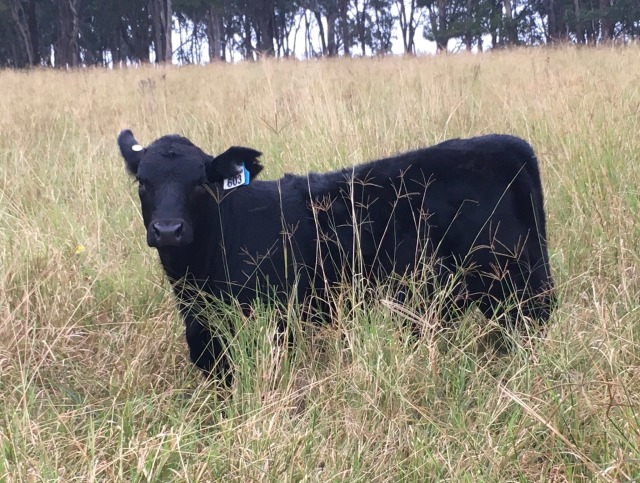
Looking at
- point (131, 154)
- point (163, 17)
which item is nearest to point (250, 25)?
point (163, 17)

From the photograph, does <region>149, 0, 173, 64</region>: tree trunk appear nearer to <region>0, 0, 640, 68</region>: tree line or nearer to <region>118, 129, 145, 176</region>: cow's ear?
<region>0, 0, 640, 68</region>: tree line

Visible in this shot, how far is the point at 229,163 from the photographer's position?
10.6 feet

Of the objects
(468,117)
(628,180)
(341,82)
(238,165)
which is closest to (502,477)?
(238,165)

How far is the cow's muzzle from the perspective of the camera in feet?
9.30

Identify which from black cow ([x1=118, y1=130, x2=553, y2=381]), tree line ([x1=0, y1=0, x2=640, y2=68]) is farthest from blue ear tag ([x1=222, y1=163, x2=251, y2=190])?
tree line ([x1=0, y1=0, x2=640, y2=68])

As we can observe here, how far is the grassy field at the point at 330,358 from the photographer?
2.18 meters

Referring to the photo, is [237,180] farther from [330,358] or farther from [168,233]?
[330,358]

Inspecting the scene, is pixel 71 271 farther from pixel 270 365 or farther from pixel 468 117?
pixel 468 117

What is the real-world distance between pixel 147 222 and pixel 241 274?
47 centimetres

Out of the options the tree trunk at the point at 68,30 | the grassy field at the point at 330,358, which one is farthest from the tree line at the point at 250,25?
the grassy field at the point at 330,358

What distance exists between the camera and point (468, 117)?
20.6 ft

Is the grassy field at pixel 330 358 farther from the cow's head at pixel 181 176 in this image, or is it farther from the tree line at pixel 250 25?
the tree line at pixel 250 25

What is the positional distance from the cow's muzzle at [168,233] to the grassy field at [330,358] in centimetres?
43

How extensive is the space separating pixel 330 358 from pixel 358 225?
2.49ft
